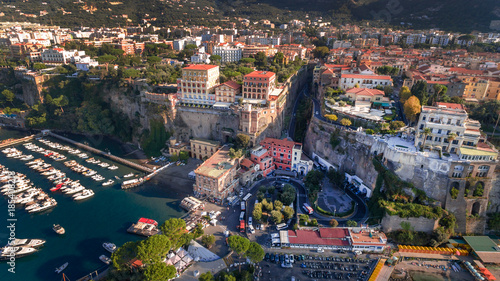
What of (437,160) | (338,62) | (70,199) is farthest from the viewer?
(338,62)

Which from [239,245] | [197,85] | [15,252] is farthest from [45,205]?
[197,85]

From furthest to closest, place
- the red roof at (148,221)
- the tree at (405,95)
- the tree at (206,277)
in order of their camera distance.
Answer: the tree at (405,95)
the red roof at (148,221)
the tree at (206,277)

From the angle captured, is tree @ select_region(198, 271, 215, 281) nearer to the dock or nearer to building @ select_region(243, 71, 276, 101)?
building @ select_region(243, 71, 276, 101)

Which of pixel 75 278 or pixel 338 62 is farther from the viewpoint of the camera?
pixel 338 62

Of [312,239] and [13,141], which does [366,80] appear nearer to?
[312,239]

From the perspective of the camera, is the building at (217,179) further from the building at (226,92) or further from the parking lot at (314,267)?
the building at (226,92)

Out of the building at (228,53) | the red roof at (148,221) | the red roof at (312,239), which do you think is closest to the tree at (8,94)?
the building at (228,53)

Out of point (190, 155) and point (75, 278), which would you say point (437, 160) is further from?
point (75, 278)

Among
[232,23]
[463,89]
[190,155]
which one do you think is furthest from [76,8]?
Result: [463,89]
